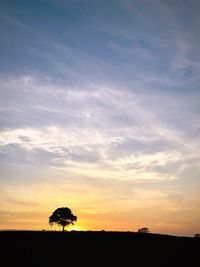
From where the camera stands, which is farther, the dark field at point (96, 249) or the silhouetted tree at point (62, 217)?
the silhouetted tree at point (62, 217)

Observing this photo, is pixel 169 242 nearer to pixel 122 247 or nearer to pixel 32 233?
pixel 122 247

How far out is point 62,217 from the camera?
90.5 metres

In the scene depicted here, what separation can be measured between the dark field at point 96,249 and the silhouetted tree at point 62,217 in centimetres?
5297

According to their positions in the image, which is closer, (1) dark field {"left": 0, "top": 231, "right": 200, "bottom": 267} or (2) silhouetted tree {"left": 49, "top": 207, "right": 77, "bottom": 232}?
(1) dark field {"left": 0, "top": 231, "right": 200, "bottom": 267}

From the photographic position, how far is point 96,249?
31766 mm

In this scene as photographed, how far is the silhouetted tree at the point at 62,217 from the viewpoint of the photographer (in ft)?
297

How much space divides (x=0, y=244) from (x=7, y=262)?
20.0 feet

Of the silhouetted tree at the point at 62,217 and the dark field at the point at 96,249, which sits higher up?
the silhouetted tree at the point at 62,217

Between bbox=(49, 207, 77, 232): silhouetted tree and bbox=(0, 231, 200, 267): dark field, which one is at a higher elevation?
bbox=(49, 207, 77, 232): silhouetted tree

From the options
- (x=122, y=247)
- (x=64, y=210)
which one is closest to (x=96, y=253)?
(x=122, y=247)

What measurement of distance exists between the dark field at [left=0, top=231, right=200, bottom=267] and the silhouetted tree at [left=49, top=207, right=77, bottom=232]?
52975 millimetres

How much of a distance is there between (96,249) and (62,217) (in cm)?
6099

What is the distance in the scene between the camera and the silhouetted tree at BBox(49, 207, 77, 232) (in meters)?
90.6

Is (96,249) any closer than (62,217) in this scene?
Yes
